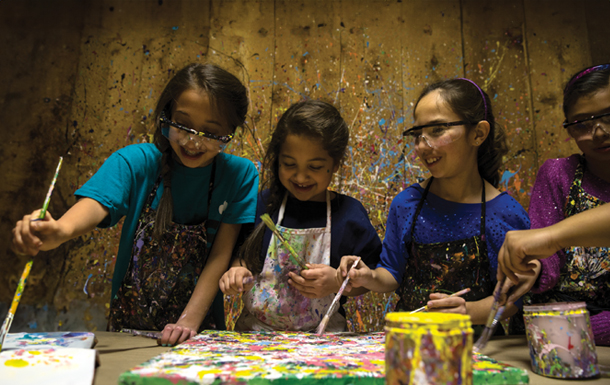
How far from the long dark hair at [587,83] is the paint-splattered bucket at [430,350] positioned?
106 centimetres

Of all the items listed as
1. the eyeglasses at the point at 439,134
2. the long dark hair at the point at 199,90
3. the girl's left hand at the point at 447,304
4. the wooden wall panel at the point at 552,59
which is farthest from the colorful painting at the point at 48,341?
the wooden wall panel at the point at 552,59

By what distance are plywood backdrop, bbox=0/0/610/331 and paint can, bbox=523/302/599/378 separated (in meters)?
1.05

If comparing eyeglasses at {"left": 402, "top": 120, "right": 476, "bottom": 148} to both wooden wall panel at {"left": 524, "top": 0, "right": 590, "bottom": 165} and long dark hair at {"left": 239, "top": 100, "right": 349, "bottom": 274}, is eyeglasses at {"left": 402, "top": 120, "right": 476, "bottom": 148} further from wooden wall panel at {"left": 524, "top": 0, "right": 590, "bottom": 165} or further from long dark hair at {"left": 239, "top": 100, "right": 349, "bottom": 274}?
wooden wall panel at {"left": 524, "top": 0, "right": 590, "bottom": 165}

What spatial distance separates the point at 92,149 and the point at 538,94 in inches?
83.3

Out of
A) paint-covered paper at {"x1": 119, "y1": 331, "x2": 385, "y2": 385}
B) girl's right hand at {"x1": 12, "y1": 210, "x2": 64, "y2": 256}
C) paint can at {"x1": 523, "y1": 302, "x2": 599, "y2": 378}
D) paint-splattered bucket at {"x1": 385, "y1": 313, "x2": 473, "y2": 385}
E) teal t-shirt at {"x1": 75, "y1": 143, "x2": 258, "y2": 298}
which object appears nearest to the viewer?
paint-splattered bucket at {"x1": 385, "y1": 313, "x2": 473, "y2": 385}

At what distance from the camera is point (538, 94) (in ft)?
6.29

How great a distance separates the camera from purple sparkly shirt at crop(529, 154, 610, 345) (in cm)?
116

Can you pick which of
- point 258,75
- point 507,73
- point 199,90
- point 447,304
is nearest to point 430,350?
point 447,304

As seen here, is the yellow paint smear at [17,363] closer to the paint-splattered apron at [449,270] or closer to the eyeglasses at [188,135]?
the eyeglasses at [188,135]

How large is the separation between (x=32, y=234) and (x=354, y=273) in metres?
0.79

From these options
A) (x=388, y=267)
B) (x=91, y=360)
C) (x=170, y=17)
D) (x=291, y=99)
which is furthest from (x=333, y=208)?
(x=170, y=17)

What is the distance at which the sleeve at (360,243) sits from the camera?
1368mm

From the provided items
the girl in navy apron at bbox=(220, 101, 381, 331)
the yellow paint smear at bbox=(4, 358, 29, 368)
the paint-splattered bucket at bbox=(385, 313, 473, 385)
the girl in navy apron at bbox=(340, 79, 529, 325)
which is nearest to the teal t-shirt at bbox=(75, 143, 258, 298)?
the girl in navy apron at bbox=(220, 101, 381, 331)

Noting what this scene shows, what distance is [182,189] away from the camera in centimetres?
136
